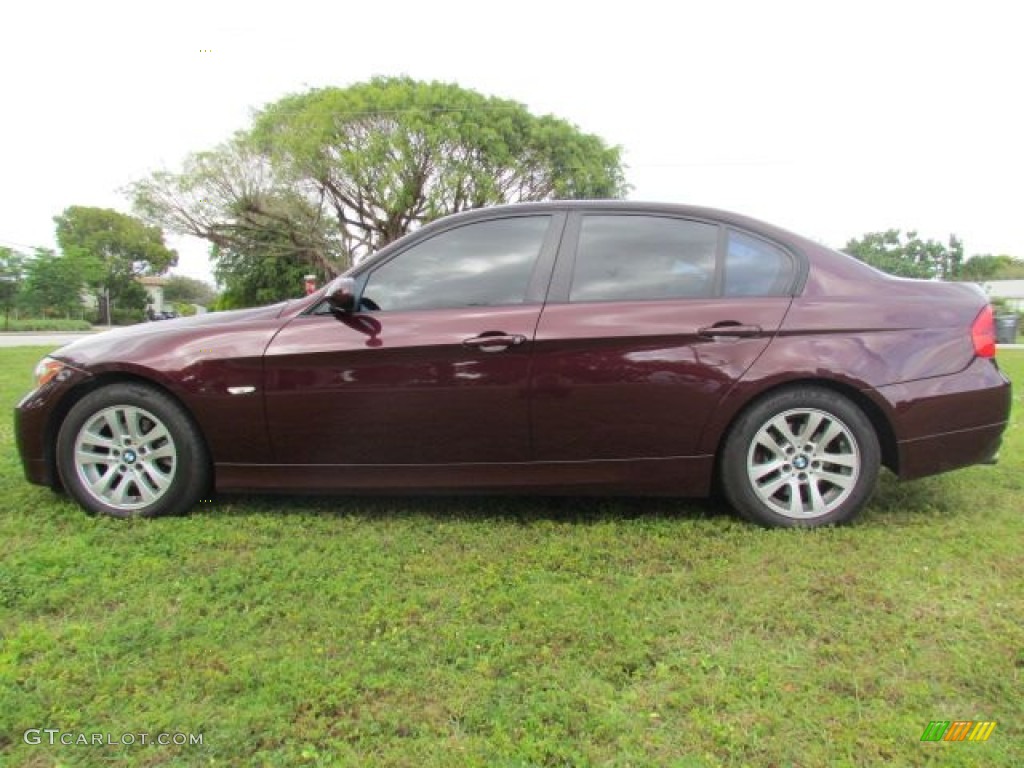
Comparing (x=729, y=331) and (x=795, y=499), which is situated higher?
(x=729, y=331)

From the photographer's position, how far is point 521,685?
1834 mm

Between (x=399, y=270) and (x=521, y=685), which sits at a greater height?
(x=399, y=270)

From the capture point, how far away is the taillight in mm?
2961

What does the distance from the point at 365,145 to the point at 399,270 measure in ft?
82.8

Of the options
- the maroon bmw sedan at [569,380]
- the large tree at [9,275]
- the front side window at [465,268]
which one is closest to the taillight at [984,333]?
the maroon bmw sedan at [569,380]

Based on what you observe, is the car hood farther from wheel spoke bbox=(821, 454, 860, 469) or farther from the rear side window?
wheel spoke bbox=(821, 454, 860, 469)

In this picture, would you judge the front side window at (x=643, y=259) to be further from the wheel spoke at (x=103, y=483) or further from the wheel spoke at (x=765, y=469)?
the wheel spoke at (x=103, y=483)

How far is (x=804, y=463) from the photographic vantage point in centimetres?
295

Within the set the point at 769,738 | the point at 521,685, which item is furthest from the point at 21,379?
the point at 769,738

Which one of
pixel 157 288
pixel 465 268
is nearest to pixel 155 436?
pixel 465 268

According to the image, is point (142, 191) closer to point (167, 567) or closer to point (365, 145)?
point (365, 145)

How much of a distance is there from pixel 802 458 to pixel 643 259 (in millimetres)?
1137

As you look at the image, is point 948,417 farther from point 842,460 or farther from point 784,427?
point 784,427
